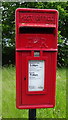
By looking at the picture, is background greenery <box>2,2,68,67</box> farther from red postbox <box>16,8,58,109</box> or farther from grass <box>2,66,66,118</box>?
red postbox <box>16,8,58,109</box>

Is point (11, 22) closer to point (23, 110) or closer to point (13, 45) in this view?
point (13, 45)

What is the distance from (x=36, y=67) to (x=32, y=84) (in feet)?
0.72

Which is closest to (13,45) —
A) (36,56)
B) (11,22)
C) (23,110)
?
(11,22)

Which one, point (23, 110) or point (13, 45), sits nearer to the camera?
point (23, 110)

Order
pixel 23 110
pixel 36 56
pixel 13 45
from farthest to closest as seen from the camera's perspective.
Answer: pixel 13 45
pixel 23 110
pixel 36 56

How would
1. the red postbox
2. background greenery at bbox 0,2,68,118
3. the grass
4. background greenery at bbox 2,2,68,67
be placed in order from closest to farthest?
the red postbox < the grass < background greenery at bbox 0,2,68,118 < background greenery at bbox 2,2,68,67

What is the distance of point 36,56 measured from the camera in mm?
2365

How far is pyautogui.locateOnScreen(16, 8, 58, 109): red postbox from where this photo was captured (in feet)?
7.64

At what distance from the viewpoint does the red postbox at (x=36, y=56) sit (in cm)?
233

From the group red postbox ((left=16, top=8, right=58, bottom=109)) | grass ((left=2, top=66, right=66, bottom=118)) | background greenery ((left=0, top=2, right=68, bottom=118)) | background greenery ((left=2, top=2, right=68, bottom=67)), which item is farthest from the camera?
background greenery ((left=2, top=2, right=68, bottom=67))

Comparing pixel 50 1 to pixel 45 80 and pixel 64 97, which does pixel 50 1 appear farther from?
pixel 45 80

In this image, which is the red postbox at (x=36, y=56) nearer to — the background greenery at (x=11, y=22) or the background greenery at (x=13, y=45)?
the background greenery at (x=13, y=45)

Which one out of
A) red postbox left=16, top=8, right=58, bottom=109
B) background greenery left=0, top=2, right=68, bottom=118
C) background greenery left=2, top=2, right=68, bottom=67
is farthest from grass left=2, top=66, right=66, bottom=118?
background greenery left=2, top=2, right=68, bottom=67

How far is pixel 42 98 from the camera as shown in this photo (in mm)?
2469
